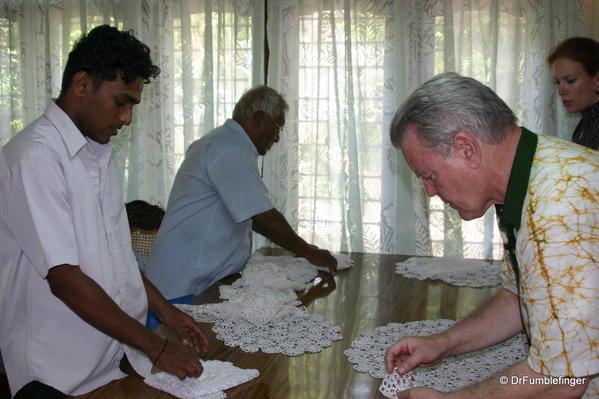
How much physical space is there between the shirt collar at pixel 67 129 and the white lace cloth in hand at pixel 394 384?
100 cm

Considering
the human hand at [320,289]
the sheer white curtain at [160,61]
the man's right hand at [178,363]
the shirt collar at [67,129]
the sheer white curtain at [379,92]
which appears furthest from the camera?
the sheer white curtain at [160,61]

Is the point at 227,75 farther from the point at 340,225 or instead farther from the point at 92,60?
the point at 92,60

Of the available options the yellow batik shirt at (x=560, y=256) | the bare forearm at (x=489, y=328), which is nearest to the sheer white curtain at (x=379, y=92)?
the bare forearm at (x=489, y=328)

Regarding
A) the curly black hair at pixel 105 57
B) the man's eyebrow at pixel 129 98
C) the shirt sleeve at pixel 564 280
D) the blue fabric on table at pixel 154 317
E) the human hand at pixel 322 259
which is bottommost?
the blue fabric on table at pixel 154 317

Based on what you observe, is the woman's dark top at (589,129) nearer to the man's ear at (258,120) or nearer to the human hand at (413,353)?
the man's ear at (258,120)

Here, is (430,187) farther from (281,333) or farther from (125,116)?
(125,116)

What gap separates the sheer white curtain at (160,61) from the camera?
435cm

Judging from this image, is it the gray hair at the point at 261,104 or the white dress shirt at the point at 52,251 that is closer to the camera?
the white dress shirt at the point at 52,251

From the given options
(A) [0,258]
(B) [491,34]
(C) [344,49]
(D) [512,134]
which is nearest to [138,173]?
(C) [344,49]

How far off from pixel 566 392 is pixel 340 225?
3253mm

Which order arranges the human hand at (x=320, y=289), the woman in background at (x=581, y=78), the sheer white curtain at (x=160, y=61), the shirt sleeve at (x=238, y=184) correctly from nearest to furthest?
the human hand at (x=320, y=289), the shirt sleeve at (x=238, y=184), the woman in background at (x=581, y=78), the sheer white curtain at (x=160, y=61)

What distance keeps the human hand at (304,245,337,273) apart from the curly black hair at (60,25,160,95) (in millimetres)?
1251

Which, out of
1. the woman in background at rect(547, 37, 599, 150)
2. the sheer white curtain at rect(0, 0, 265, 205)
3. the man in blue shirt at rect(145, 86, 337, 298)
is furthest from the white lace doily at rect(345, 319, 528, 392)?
the sheer white curtain at rect(0, 0, 265, 205)

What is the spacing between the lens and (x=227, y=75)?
440 centimetres
